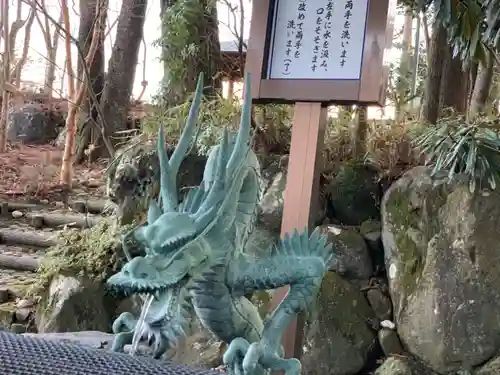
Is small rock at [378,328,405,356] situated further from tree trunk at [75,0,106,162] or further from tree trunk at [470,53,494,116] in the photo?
tree trunk at [75,0,106,162]

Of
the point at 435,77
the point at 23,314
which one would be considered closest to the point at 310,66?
the point at 435,77

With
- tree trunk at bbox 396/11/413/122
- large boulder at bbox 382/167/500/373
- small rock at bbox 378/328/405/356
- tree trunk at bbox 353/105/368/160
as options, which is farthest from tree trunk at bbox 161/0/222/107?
small rock at bbox 378/328/405/356

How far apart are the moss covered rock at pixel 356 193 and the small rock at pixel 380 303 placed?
1.64 ft

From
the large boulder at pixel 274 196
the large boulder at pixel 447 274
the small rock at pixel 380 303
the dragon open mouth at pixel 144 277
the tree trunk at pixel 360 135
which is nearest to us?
the dragon open mouth at pixel 144 277

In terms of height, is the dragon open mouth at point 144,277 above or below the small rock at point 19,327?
above

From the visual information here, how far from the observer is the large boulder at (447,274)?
10.3 ft

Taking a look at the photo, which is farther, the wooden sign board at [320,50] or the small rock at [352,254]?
the small rock at [352,254]

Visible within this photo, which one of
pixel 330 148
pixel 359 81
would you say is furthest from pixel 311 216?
pixel 330 148

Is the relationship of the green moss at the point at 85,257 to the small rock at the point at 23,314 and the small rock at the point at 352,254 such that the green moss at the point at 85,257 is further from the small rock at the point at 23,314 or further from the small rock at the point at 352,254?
the small rock at the point at 352,254

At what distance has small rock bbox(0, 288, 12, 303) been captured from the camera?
4.16 metres

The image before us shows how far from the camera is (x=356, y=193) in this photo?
385cm

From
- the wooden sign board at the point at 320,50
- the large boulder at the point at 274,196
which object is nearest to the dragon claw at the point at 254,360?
the wooden sign board at the point at 320,50

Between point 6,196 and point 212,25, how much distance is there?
267 centimetres

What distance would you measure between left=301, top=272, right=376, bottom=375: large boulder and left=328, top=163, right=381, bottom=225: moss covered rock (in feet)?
1.60
